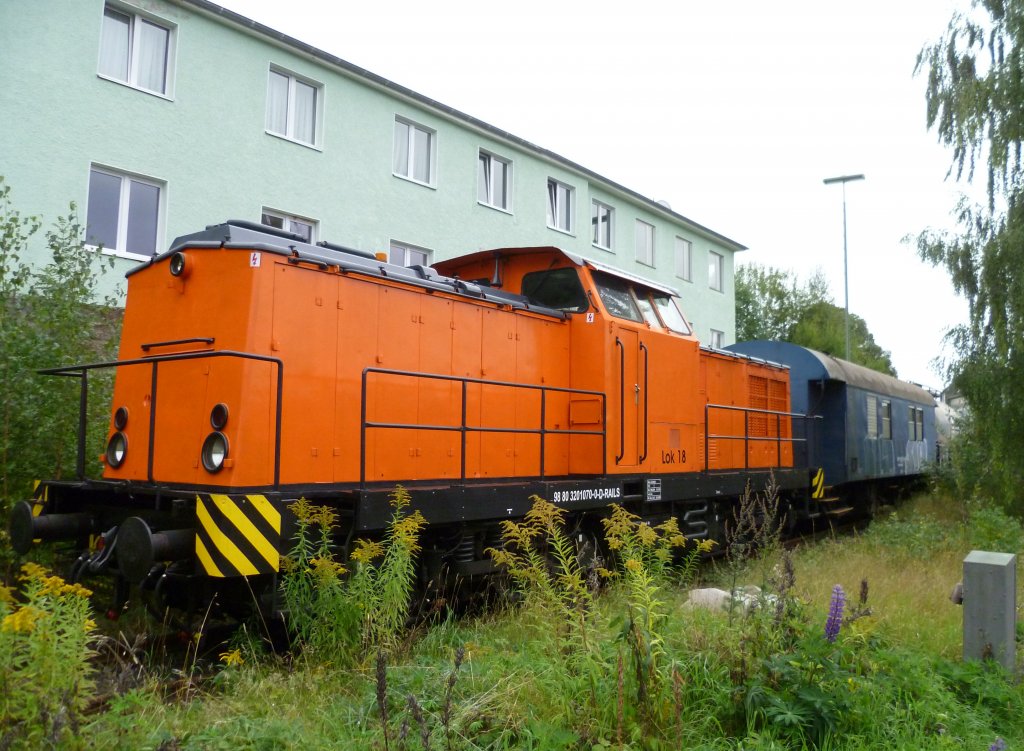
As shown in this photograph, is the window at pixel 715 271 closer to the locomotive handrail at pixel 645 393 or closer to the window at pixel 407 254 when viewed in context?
the window at pixel 407 254

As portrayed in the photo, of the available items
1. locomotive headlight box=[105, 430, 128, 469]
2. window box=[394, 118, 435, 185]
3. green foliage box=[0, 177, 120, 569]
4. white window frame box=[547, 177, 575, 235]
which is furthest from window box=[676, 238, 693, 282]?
locomotive headlight box=[105, 430, 128, 469]

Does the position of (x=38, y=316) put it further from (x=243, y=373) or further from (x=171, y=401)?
(x=243, y=373)

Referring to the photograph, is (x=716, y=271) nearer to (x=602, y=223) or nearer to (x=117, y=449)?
(x=602, y=223)

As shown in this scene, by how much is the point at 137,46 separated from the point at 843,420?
1278 cm

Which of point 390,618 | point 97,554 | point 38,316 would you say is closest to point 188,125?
point 38,316

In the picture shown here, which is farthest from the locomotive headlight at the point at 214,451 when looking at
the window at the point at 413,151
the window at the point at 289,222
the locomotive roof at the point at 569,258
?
the window at the point at 413,151

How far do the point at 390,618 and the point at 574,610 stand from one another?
125cm

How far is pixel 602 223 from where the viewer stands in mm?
22281

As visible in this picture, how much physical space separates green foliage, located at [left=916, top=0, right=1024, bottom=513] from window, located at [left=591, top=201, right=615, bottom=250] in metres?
9.40

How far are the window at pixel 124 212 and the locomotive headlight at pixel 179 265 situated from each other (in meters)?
6.94

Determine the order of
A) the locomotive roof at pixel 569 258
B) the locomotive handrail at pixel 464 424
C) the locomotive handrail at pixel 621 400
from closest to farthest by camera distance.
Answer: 1. the locomotive handrail at pixel 464 424
2. the locomotive handrail at pixel 621 400
3. the locomotive roof at pixel 569 258

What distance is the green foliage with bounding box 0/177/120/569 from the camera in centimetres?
662

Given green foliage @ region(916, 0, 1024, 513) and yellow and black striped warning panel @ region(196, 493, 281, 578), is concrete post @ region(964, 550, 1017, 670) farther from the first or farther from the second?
green foliage @ region(916, 0, 1024, 513)

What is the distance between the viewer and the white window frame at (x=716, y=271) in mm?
26922
